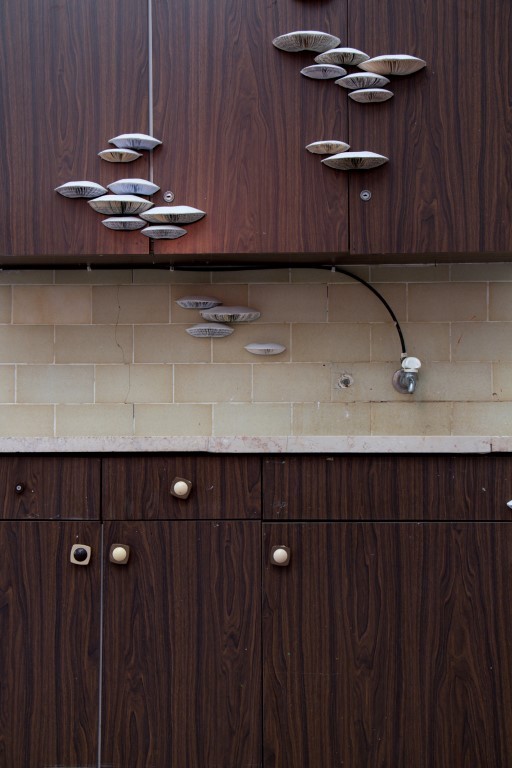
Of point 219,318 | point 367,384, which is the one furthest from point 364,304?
point 219,318

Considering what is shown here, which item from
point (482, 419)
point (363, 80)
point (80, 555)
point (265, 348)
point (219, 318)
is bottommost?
point (80, 555)

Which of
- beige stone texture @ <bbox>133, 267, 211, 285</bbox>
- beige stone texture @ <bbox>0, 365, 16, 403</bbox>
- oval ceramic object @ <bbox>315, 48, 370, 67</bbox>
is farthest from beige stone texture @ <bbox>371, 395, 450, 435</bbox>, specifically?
beige stone texture @ <bbox>0, 365, 16, 403</bbox>

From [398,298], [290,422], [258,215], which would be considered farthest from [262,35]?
[290,422]

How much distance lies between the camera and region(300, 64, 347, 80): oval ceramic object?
1847 mm

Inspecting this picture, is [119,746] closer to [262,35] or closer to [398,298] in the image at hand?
[398,298]

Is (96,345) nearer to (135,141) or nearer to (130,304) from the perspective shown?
(130,304)

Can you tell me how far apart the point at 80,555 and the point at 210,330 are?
0.90 m

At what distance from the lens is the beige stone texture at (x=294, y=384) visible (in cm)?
230

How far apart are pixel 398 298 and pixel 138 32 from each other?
1.19 m

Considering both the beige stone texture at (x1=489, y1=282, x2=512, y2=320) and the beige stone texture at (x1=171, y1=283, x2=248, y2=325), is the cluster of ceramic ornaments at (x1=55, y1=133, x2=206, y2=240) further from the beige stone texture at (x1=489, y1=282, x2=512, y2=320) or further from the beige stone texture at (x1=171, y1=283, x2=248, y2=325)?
the beige stone texture at (x1=489, y1=282, x2=512, y2=320)

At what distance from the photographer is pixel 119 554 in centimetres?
171

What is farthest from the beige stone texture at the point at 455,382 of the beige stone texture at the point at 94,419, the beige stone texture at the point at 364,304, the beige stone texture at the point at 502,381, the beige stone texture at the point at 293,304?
the beige stone texture at the point at 94,419

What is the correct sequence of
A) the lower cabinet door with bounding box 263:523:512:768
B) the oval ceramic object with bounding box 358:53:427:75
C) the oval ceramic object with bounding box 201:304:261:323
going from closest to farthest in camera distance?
the lower cabinet door with bounding box 263:523:512:768
the oval ceramic object with bounding box 358:53:427:75
the oval ceramic object with bounding box 201:304:261:323

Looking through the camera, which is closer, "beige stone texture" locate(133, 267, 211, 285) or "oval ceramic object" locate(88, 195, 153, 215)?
"oval ceramic object" locate(88, 195, 153, 215)
